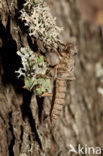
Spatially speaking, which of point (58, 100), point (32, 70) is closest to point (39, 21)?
point (32, 70)

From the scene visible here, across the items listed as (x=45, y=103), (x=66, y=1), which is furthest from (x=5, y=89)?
(x=66, y=1)

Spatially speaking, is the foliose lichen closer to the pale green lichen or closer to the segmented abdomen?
the pale green lichen

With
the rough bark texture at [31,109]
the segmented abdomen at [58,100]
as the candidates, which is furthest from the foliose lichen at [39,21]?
the segmented abdomen at [58,100]

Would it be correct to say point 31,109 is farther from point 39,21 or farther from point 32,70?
point 39,21

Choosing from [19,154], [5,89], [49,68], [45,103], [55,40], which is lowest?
[19,154]

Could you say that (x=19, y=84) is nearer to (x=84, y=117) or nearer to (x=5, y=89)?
(x=5, y=89)

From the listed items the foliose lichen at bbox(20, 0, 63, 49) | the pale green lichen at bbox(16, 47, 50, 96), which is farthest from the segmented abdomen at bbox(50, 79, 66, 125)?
the foliose lichen at bbox(20, 0, 63, 49)
